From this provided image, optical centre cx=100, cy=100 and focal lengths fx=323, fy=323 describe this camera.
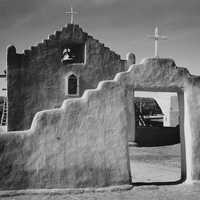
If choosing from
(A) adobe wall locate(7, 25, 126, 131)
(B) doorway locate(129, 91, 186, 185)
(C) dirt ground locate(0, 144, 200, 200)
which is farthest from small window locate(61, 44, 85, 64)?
(C) dirt ground locate(0, 144, 200, 200)

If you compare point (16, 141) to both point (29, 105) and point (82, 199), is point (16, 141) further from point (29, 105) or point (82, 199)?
point (29, 105)

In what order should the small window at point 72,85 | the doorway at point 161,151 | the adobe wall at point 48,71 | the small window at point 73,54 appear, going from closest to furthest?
the doorway at point 161,151 < the adobe wall at point 48,71 < the small window at point 72,85 < the small window at point 73,54

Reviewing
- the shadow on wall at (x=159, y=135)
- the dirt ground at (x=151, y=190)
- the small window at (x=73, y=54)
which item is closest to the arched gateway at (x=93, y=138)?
the dirt ground at (x=151, y=190)

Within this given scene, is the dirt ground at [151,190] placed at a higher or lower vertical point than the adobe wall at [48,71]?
lower

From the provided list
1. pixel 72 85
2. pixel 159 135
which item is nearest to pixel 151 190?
pixel 72 85

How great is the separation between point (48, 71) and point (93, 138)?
9769mm

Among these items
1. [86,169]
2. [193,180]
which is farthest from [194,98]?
[86,169]

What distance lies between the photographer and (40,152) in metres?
7.51

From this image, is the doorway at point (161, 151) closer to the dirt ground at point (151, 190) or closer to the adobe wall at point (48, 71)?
the dirt ground at point (151, 190)

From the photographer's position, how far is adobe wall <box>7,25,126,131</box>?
16406 mm

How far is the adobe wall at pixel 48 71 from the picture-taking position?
53.8 ft

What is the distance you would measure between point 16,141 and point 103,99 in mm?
2307

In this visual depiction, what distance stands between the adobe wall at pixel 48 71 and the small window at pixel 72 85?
21 centimetres

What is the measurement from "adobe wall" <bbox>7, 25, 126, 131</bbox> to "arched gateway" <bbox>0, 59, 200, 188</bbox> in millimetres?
9168
